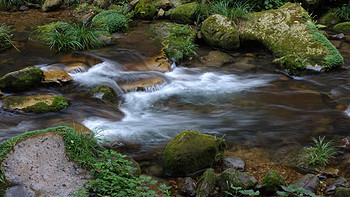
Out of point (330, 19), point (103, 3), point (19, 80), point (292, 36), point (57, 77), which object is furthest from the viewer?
point (103, 3)

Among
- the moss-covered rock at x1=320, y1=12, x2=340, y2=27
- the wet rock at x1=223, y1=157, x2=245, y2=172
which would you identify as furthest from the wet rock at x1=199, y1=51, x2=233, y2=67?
the moss-covered rock at x1=320, y1=12, x2=340, y2=27

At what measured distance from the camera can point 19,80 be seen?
5984 mm

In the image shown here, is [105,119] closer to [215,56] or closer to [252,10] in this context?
[215,56]

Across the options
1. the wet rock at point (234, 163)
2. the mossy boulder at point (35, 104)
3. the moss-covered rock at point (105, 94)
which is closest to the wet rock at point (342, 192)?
the wet rock at point (234, 163)

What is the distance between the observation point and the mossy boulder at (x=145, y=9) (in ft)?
33.8

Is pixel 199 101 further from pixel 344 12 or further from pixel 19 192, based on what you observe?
pixel 344 12

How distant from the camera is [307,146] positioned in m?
4.76

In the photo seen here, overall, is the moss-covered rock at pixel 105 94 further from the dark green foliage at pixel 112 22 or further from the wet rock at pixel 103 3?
the wet rock at pixel 103 3

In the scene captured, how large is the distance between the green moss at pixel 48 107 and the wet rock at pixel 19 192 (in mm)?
2405

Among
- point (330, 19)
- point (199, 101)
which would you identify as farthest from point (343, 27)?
point (199, 101)

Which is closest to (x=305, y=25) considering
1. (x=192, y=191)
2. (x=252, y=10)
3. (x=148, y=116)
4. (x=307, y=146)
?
(x=252, y=10)

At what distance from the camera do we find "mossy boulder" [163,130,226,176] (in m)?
4.04

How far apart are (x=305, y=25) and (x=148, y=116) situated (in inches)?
202

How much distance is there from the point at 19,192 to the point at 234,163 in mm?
2666
